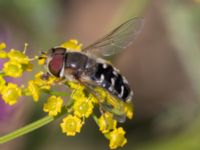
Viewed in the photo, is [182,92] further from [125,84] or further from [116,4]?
[125,84]

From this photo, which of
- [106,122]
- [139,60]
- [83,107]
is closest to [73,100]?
[83,107]

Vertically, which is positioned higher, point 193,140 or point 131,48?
point 131,48

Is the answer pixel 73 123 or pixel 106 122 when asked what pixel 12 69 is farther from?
pixel 106 122

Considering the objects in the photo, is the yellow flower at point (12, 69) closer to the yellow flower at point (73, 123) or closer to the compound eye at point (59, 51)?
the compound eye at point (59, 51)

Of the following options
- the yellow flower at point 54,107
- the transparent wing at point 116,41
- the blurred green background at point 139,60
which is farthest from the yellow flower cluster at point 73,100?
the blurred green background at point 139,60

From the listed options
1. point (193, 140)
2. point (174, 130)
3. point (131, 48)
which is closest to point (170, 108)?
point (174, 130)

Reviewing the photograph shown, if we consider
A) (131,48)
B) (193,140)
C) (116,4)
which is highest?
(116,4)
